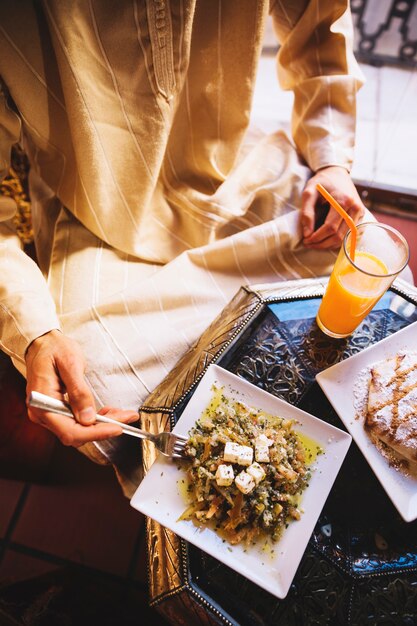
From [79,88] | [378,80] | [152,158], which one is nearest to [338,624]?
[152,158]

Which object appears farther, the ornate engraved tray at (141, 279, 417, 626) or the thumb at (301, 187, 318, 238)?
the thumb at (301, 187, 318, 238)

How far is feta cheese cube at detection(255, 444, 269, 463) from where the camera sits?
85 centimetres

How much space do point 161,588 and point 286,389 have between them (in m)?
0.53

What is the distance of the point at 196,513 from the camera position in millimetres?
831

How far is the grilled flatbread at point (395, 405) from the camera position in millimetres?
896

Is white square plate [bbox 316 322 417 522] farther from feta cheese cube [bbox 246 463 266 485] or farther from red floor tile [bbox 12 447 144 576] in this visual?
red floor tile [bbox 12 447 144 576]

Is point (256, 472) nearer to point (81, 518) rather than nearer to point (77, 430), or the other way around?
point (77, 430)

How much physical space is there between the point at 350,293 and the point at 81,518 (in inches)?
51.5

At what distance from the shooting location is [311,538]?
88 centimetres

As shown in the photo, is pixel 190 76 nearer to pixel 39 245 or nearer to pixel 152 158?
pixel 152 158

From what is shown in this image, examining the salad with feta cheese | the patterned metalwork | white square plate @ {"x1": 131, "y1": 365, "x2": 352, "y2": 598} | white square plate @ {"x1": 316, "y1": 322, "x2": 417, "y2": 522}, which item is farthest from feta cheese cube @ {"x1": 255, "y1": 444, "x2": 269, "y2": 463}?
the patterned metalwork

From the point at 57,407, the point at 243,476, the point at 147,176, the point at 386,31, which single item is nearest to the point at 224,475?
the point at 243,476

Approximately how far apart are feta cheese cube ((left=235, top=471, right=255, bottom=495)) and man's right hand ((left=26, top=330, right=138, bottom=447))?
Answer: 0.28 m

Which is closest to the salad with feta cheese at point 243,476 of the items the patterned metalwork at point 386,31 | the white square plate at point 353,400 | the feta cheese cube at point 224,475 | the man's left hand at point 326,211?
the feta cheese cube at point 224,475
